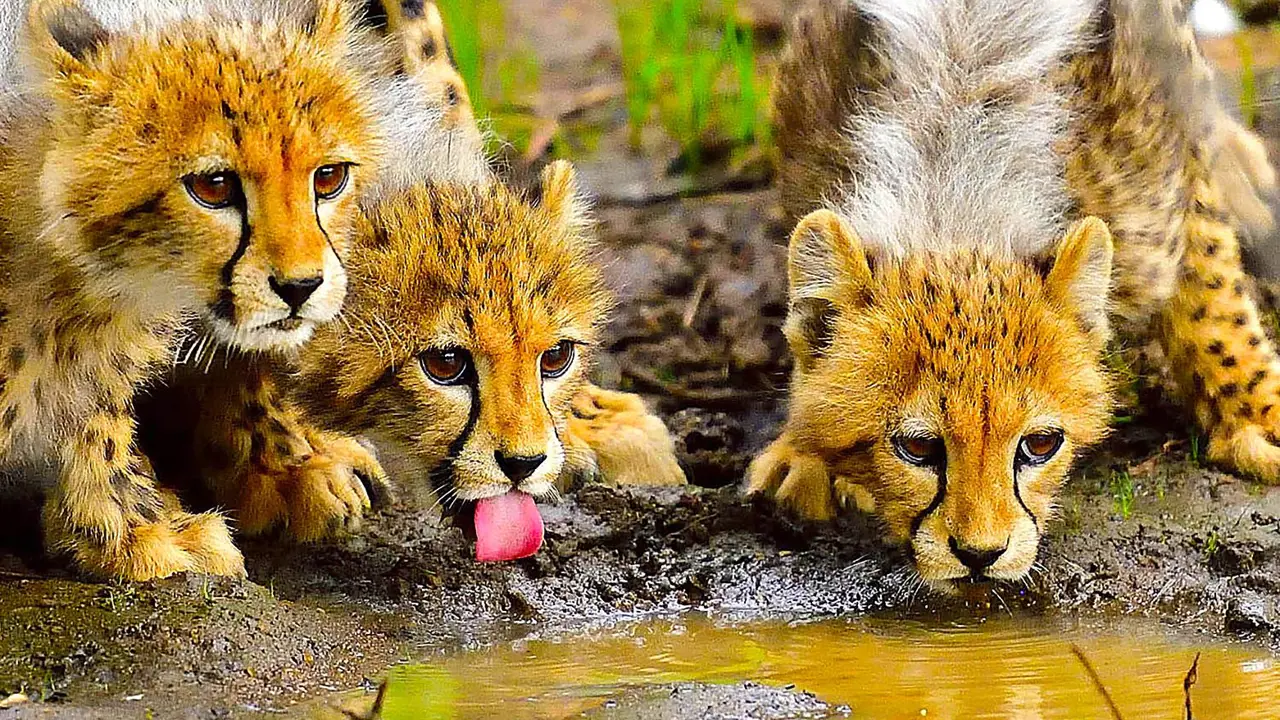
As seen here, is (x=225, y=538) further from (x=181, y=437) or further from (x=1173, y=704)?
(x=1173, y=704)

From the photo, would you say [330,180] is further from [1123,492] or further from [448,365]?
[1123,492]

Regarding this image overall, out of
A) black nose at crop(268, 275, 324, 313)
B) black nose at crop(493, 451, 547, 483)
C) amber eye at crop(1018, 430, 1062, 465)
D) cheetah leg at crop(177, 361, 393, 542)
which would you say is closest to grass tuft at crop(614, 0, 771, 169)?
cheetah leg at crop(177, 361, 393, 542)

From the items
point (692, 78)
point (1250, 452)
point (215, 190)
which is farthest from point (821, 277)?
point (692, 78)

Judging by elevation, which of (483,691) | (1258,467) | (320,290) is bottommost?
(483,691)

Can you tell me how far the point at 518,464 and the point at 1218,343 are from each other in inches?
79.9

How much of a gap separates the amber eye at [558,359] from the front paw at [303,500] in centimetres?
61

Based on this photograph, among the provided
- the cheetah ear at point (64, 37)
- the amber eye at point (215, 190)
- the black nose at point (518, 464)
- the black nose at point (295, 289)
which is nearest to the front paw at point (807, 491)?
the black nose at point (518, 464)

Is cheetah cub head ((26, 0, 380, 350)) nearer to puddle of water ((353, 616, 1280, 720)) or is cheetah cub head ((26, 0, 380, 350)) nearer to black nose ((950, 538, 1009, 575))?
puddle of water ((353, 616, 1280, 720))

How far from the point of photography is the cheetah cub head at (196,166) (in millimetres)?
3502

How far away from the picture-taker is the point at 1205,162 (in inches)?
202

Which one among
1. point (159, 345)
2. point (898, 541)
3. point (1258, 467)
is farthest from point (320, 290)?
point (1258, 467)

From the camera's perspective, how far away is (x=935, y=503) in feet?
13.3

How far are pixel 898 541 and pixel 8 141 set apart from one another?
77.2 inches

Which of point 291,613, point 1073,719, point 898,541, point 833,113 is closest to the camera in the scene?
point 1073,719
